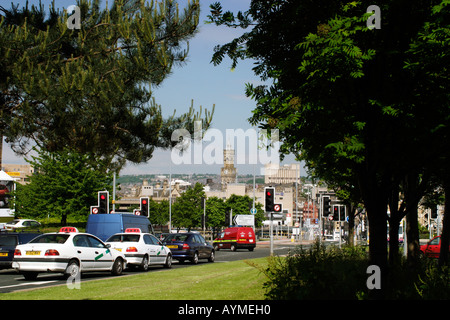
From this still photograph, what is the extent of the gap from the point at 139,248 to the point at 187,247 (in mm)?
6376

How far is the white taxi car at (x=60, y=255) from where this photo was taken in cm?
1897

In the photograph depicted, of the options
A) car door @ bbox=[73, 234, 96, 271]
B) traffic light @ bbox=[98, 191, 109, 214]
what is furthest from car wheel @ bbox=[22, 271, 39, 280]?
traffic light @ bbox=[98, 191, 109, 214]

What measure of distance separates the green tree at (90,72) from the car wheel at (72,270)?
6.46 meters

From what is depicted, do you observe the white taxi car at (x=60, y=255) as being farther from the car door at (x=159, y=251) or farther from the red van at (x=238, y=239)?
the red van at (x=238, y=239)

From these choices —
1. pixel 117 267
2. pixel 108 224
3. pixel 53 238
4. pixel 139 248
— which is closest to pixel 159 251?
pixel 139 248

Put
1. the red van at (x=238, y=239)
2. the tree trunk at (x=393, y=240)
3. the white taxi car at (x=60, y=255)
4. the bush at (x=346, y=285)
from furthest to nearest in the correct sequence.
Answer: the red van at (x=238, y=239) → the white taxi car at (x=60, y=255) → the tree trunk at (x=393, y=240) → the bush at (x=346, y=285)

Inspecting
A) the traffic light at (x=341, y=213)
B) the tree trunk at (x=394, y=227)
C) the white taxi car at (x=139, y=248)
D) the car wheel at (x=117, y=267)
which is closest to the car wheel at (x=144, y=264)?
the white taxi car at (x=139, y=248)

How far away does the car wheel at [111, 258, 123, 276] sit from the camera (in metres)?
21.8

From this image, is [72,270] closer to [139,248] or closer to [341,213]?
[139,248]

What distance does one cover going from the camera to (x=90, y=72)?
1204 cm

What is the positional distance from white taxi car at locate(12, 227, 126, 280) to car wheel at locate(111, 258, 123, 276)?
2.32ft

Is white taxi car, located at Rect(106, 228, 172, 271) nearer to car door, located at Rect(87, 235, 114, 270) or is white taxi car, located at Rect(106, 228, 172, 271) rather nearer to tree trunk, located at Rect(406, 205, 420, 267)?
car door, located at Rect(87, 235, 114, 270)
